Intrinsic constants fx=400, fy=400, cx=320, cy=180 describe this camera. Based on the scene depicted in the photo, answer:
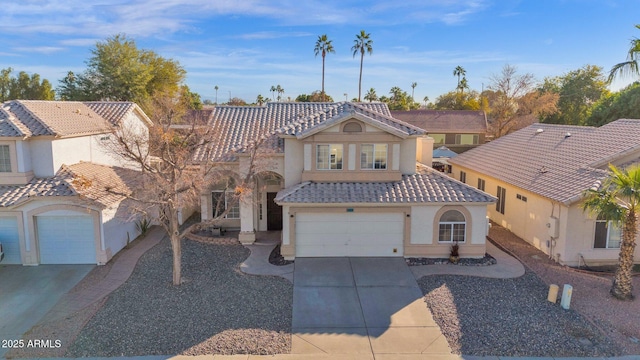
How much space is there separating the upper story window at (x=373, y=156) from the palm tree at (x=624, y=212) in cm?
829

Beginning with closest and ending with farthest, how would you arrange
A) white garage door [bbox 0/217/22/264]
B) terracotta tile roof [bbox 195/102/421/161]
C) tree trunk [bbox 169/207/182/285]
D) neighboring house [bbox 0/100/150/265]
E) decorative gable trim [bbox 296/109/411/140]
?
tree trunk [bbox 169/207/182/285] → neighboring house [bbox 0/100/150/265] → white garage door [bbox 0/217/22/264] → decorative gable trim [bbox 296/109/411/140] → terracotta tile roof [bbox 195/102/421/161]

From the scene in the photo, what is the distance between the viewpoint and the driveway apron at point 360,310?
11.2 meters

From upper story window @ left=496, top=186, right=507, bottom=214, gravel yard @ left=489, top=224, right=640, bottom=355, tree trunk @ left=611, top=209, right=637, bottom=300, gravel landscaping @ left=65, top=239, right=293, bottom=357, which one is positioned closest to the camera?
gravel landscaping @ left=65, top=239, right=293, bottom=357

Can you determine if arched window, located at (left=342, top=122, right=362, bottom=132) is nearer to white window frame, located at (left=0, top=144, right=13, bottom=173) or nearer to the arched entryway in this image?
the arched entryway

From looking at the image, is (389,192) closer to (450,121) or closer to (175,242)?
(175,242)

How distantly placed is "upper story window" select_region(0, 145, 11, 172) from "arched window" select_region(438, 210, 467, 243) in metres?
18.9

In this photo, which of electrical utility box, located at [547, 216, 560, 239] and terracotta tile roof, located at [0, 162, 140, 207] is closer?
terracotta tile roof, located at [0, 162, 140, 207]

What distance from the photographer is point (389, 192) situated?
1802 cm

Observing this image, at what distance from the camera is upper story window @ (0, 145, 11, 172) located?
1712 centimetres

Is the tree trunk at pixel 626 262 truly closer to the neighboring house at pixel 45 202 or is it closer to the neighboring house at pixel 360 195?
the neighboring house at pixel 360 195

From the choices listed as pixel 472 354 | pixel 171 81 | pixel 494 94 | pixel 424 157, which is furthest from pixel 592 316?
pixel 171 81

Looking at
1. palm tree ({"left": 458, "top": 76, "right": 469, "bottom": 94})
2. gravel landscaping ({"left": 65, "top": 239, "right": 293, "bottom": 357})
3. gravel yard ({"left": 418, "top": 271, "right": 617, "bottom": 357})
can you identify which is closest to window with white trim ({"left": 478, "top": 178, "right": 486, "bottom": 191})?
gravel yard ({"left": 418, "top": 271, "right": 617, "bottom": 357})

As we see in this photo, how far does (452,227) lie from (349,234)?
4.62m

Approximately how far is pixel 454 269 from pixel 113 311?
12.9 m
